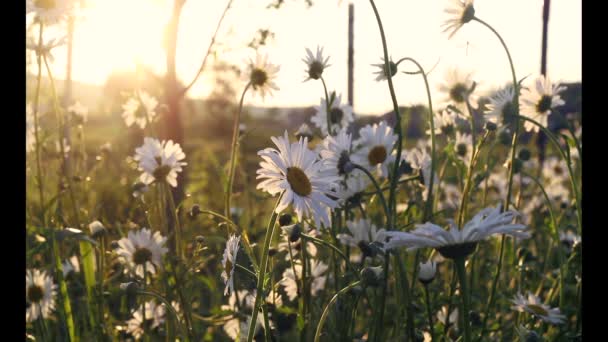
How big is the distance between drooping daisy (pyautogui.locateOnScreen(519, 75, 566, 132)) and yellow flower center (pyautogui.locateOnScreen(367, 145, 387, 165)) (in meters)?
0.52

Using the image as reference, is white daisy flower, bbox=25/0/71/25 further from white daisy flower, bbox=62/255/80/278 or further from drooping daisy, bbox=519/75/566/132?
drooping daisy, bbox=519/75/566/132

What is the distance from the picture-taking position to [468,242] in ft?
3.41

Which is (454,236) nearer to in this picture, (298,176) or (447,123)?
(298,176)

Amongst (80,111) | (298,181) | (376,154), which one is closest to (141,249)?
(376,154)

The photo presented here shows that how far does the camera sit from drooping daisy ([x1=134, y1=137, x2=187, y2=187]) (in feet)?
6.41

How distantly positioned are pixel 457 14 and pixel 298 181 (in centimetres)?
89

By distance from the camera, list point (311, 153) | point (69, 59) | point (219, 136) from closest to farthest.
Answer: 1. point (311, 153)
2. point (69, 59)
3. point (219, 136)

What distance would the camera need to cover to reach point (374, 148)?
6.54 ft

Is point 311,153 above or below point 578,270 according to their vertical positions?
above

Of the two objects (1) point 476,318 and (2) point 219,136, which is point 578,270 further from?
(2) point 219,136

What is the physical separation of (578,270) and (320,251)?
0.98m

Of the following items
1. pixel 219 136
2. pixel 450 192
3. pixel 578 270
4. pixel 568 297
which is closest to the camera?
pixel 578 270
